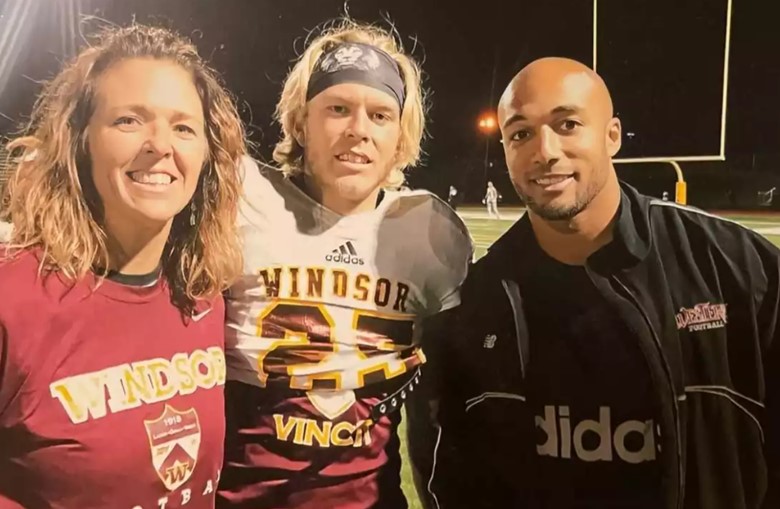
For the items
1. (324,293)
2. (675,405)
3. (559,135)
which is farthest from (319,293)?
(675,405)

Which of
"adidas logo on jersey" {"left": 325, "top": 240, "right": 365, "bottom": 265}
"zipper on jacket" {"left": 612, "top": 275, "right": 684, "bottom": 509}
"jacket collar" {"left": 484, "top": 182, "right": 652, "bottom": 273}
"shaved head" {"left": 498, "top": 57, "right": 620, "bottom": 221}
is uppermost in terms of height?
"shaved head" {"left": 498, "top": 57, "right": 620, "bottom": 221}

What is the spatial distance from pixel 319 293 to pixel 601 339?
57 cm

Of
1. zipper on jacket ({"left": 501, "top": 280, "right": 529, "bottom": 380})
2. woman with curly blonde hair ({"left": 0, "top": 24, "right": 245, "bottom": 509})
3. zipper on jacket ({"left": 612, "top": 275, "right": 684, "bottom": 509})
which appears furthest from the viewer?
zipper on jacket ({"left": 501, "top": 280, "right": 529, "bottom": 380})

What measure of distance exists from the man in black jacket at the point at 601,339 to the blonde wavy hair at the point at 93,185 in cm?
50

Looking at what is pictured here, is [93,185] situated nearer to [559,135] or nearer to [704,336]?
[559,135]

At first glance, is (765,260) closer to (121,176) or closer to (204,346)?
(204,346)

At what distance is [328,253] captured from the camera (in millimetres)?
1509

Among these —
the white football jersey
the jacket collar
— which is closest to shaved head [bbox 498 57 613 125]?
the jacket collar

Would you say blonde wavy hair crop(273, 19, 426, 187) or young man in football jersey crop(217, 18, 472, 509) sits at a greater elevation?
blonde wavy hair crop(273, 19, 426, 187)

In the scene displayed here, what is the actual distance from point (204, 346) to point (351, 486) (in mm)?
414

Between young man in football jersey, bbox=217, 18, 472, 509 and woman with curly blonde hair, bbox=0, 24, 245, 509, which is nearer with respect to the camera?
woman with curly blonde hair, bbox=0, 24, 245, 509

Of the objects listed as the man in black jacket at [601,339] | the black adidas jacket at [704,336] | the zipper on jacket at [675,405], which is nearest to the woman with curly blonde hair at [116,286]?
the man in black jacket at [601,339]

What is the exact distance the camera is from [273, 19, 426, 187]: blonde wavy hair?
1516 mm

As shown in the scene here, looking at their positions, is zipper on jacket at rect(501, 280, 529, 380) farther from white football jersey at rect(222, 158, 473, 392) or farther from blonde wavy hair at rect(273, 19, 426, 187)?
blonde wavy hair at rect(273, 19, 426, 187)
